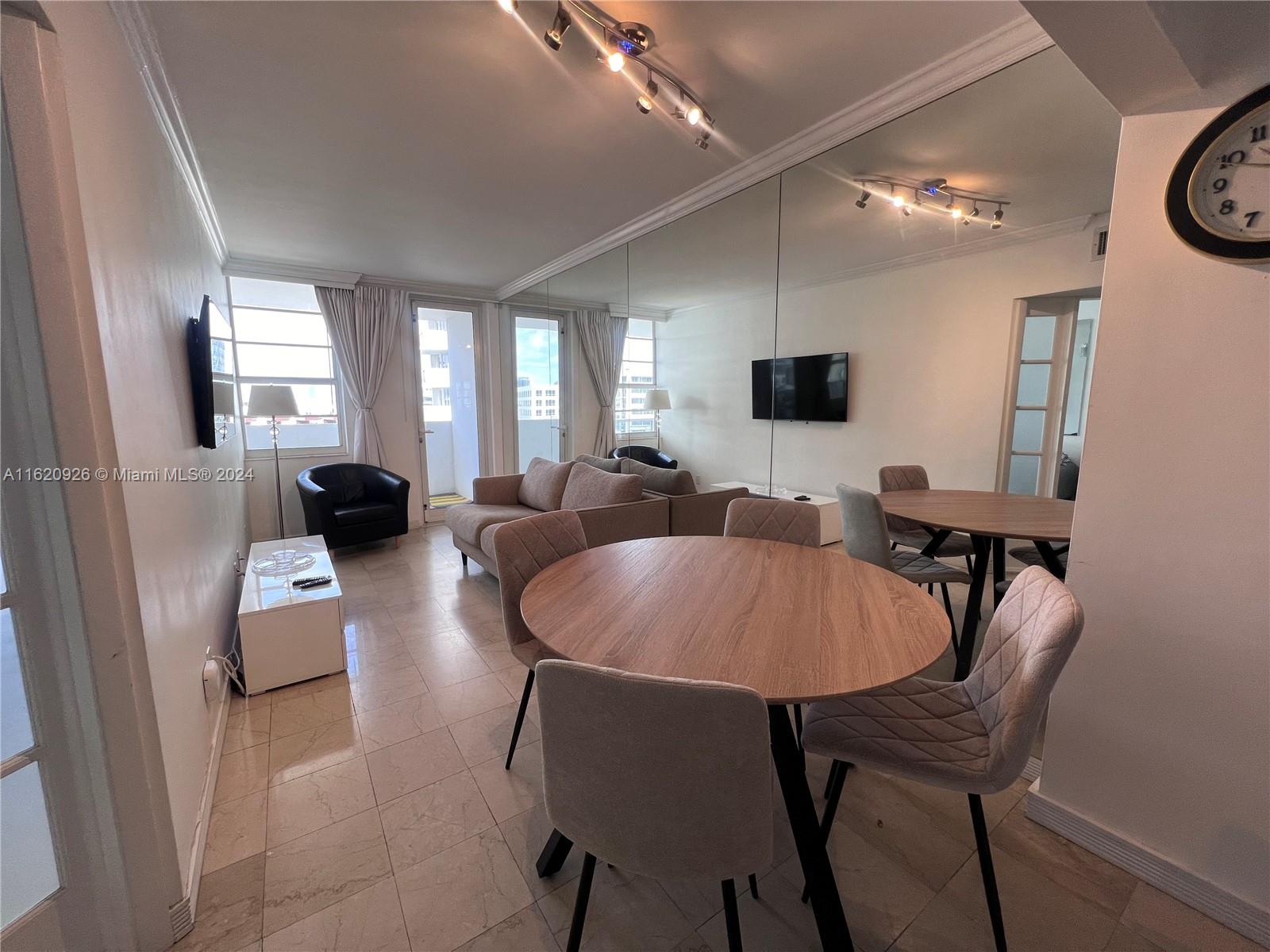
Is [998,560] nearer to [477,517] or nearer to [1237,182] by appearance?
[1237,182]

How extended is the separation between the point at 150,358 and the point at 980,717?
2574 mm

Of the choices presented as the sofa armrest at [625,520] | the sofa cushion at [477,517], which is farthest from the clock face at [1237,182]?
the sofa cushion at [477,517]

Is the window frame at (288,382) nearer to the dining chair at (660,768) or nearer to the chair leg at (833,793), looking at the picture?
the dining chair at (660,768)

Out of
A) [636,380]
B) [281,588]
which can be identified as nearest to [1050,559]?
[636,380]

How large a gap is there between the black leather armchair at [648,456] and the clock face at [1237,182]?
314 cm

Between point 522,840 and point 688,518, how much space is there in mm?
2154

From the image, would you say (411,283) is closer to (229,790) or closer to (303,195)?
(303,195)

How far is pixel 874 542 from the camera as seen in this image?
2.24m

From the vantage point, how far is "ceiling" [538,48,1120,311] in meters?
1.90

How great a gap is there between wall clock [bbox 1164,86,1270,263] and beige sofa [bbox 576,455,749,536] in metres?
2.38

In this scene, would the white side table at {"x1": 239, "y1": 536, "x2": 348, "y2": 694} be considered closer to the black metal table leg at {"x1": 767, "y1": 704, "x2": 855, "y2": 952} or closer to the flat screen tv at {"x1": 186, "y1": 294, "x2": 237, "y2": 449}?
the flat screen tv at {"x1": 186, "y1": 294, "x2": 237, "y2": 449}

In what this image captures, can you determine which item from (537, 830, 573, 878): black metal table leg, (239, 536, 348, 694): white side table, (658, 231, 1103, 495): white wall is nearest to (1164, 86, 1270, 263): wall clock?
(658, 231, 1103, 495): white wall

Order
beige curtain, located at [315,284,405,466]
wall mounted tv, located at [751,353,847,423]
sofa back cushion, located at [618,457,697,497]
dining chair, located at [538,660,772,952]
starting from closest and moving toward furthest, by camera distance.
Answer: dining chair, located at [538,660,772,952] → wall mounted tv, located at [751,353,847,423] → sofa back cushion, located at [618,457,697,497] → beige curtain, located at [315,284,405,466]

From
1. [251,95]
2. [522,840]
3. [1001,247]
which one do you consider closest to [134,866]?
[522,840]
